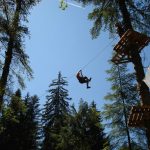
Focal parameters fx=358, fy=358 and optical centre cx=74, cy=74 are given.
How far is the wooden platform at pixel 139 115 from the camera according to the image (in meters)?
13.2

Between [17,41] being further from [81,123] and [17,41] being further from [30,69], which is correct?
[81,123]

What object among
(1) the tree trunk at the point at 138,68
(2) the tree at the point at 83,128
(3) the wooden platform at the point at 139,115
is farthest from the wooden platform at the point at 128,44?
(2) the tree at the point at 83,128

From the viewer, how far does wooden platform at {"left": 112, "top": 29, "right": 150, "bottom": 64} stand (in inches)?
609

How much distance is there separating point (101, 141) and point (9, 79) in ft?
57.8

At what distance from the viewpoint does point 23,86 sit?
64.5 ft

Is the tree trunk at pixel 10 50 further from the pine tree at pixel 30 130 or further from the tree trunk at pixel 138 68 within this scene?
the pine tree at pixel 30 130

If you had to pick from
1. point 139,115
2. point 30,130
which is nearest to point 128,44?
point 139,115

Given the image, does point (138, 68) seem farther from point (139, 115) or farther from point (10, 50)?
point (10, 50)

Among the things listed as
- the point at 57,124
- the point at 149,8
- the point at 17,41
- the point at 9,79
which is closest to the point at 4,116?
the point at 9,79

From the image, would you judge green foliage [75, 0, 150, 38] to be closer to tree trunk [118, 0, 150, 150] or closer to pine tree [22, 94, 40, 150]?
tree trunk [118, 0, 150, 150]

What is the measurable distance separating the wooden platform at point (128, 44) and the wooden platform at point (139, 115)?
325cm

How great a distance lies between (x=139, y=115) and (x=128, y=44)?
372 cm

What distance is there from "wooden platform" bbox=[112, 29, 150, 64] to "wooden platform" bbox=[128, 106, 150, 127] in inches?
128

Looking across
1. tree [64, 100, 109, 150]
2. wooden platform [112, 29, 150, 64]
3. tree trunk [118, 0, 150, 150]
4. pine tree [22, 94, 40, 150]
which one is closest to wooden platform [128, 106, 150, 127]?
tree trunk [118, 0, 150, 150]
